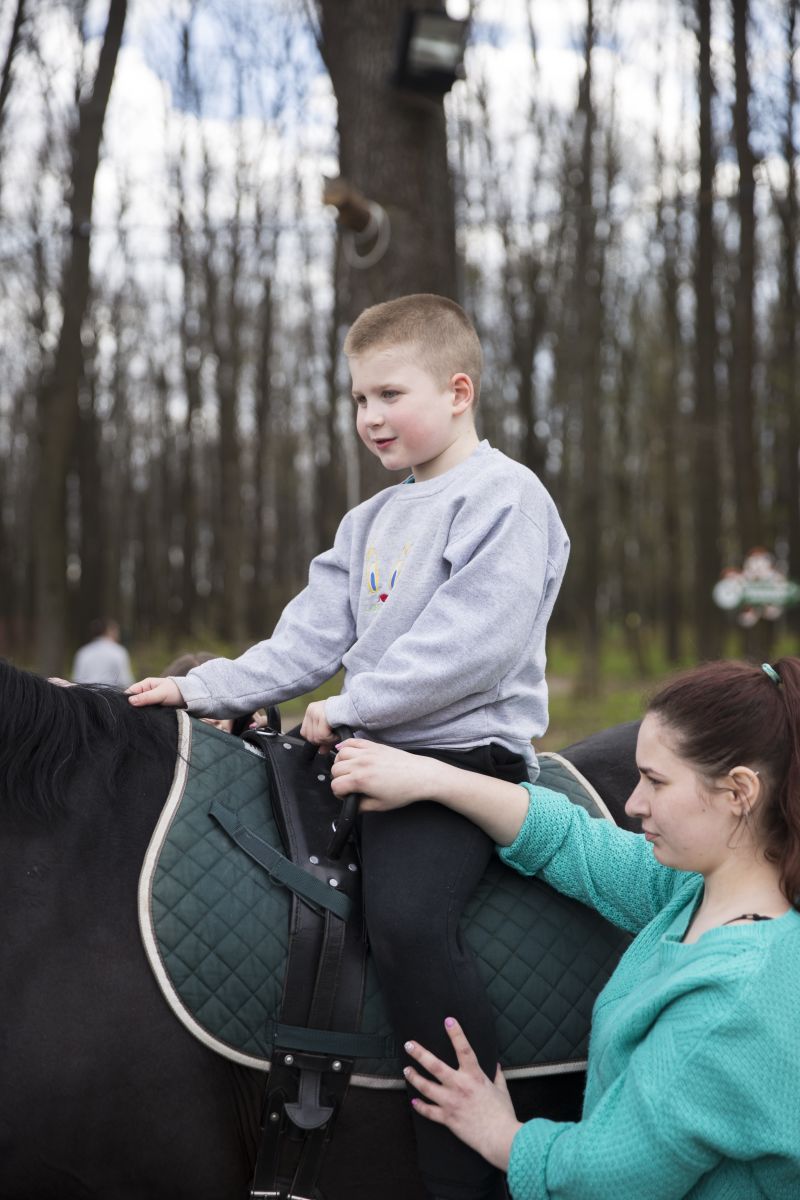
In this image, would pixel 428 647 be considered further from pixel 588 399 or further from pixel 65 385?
pixel 588 399

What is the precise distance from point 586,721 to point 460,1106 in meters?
11.5

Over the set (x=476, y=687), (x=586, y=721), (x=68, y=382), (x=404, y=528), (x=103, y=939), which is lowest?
(x=586, y=721)

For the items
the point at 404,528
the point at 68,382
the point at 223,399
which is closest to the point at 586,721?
Answer: the point at 68,382

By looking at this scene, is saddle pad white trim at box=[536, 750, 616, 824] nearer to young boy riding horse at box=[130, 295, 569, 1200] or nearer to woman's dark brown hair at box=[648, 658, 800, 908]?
young boy riding horse at box=[130, 295, 569, 1200]

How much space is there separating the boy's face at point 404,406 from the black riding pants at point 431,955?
0.79 meters

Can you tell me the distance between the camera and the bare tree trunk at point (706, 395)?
47.3ft

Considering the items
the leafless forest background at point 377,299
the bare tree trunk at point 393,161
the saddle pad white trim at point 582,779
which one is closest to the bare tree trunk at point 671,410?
the leafless forest background at point 377,299

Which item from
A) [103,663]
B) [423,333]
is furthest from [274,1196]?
[103,663]

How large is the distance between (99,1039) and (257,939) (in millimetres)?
319

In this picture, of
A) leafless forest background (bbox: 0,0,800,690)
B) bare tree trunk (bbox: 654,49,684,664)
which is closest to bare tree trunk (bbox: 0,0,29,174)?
leafless forest background (bbox: 0,0,800,690)

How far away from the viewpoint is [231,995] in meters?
2.02

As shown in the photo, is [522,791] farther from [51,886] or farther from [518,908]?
[51,886]

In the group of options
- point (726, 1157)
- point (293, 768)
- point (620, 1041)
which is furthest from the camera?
point (293, 768)

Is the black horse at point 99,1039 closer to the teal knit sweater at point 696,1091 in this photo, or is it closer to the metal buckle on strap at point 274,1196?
the metal buckle on strap at point 274,1196
